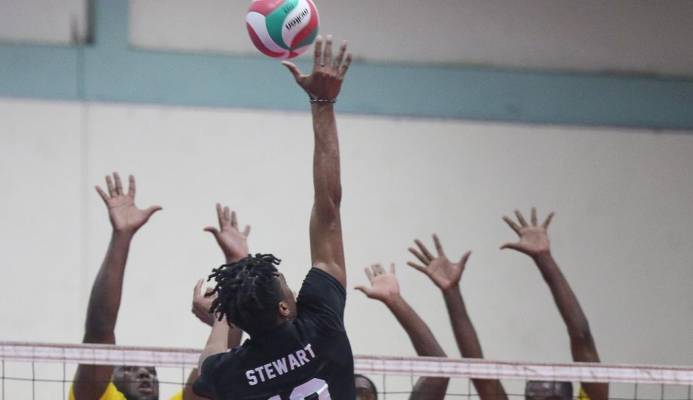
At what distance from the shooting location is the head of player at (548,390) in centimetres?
644

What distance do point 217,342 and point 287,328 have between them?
0.41m

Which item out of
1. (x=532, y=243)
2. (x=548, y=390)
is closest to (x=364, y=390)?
(x=548, y=390)

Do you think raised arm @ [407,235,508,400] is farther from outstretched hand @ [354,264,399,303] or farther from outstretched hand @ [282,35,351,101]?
outstretched hand @ [282,35,351,101]

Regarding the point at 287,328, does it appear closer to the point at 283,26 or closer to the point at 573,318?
the point at 283,26

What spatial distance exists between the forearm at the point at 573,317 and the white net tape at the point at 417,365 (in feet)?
1.22

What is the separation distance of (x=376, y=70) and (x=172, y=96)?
1.68m

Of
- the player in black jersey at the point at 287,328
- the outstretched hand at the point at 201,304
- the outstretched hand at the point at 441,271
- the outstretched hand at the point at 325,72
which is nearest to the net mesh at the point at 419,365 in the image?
the outstretched hand at the point at 441,271

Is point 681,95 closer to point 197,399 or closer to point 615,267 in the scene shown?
point 615,267

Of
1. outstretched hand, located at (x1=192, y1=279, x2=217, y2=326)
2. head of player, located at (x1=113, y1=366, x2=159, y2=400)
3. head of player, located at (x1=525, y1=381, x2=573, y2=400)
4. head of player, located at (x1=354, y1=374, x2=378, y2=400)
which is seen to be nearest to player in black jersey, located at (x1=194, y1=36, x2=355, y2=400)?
outstretched hand, located at (x1=192, y1=279, x2=217, y2=326)

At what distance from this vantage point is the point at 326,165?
3986mm

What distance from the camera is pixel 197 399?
234 inches

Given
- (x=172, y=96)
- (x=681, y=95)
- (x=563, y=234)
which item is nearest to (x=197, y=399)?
(x=172, y=96)

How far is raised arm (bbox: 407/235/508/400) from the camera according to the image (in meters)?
6.11

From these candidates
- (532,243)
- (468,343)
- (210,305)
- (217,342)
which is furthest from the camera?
(532,243)
